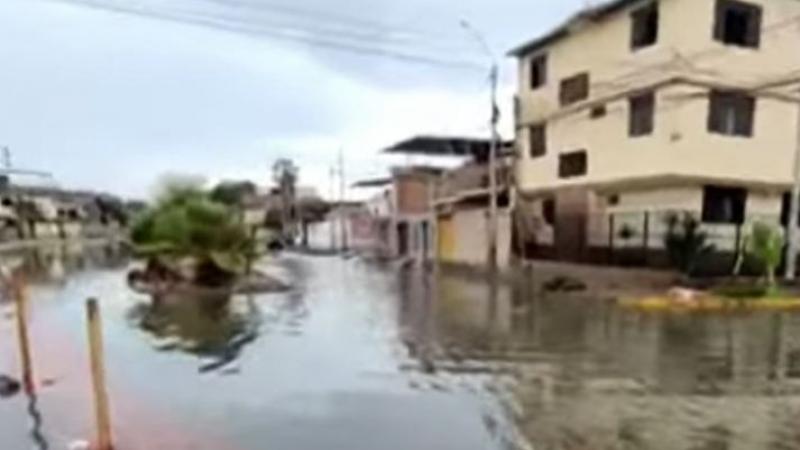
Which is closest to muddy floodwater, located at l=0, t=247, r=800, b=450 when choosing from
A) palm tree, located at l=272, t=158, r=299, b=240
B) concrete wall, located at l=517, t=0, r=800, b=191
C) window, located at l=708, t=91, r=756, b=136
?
concrete wall, located at l=517, t=0, r=800, b=191

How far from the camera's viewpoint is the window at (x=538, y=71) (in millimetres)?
36781

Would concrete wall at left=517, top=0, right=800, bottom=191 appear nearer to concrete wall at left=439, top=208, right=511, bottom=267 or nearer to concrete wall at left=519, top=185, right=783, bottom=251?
concrete wall at left=519, top=185, right=783, bottom=251

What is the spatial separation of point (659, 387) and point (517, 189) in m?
28.1

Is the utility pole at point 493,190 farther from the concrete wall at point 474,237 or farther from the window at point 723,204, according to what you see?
the window at point 723,204

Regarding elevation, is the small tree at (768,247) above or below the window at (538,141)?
below

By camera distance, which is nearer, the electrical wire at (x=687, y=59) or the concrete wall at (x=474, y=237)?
the electrical wire at (x=687, y=59)

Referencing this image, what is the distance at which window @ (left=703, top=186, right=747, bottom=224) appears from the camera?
29.5m

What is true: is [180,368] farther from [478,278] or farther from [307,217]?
[307,217]

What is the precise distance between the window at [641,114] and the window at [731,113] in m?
1.84

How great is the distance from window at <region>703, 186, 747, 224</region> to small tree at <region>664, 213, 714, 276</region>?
2.69m

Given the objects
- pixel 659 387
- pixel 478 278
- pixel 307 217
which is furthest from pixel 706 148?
pixel 307 217

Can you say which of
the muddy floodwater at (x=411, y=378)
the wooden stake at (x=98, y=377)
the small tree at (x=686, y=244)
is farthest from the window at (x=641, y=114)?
the wooden stake at (x=98, y=377)

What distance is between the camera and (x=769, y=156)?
29.7m

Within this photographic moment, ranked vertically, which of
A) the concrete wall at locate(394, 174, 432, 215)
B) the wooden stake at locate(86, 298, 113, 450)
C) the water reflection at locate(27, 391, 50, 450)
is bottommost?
the water reflection at locate(27, 391, 50, 450)
